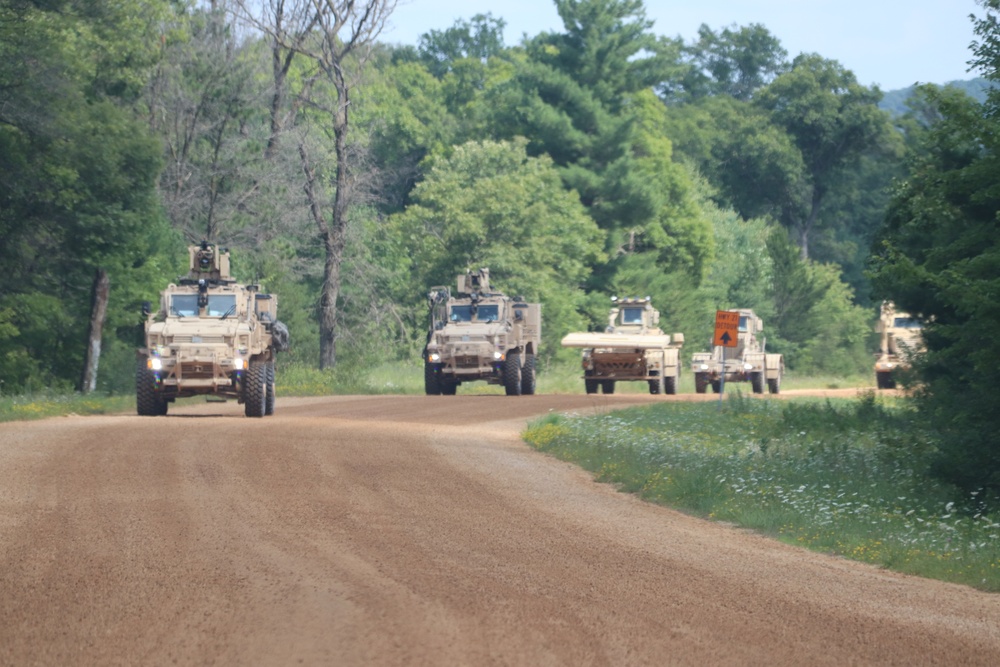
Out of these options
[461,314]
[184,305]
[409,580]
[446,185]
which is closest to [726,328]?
[184,305]

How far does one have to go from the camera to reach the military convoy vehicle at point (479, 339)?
41406 mm

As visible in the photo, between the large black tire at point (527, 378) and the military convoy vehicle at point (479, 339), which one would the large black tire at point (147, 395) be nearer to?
the military convoy vehicle at point (479, 339)

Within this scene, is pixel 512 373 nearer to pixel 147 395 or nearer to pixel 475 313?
pixel 475 313

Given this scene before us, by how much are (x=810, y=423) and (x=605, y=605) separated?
18302 mm

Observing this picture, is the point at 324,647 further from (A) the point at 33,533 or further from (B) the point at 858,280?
(B) the point at 858,280

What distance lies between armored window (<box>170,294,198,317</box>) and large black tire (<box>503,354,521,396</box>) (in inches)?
478

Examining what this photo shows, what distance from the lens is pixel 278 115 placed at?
181ft

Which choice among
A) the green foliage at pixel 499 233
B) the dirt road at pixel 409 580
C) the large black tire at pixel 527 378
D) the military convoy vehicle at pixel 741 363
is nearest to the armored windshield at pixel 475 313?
the large black tire at pixel 527 378

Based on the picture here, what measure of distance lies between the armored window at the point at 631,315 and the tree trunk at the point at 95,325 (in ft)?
54.0

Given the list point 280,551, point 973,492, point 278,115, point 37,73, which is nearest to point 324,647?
point 280,551

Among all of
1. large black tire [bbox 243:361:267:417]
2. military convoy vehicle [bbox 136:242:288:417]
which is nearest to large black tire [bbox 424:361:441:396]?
military convoy vehicle [bbox 136:242:288:417]

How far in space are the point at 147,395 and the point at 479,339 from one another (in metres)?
12.8

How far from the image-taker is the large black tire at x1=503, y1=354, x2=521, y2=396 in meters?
41.6

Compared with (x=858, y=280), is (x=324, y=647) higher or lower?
lower
